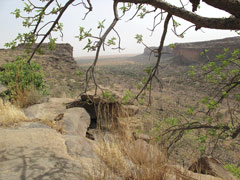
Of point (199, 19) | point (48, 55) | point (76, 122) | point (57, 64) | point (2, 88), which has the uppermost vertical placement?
point (48, 55)

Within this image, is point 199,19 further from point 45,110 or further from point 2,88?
point 2,88

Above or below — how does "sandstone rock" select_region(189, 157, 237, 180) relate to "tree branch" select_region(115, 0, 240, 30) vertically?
below

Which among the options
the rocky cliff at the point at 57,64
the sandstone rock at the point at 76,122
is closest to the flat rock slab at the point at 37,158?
the sandstone rock at the point at 76,122

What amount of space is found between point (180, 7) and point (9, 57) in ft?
61.0

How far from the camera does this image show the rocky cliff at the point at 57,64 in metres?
17.0

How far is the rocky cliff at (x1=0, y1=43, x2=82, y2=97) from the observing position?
17.0 m

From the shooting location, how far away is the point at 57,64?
22500 millimetres

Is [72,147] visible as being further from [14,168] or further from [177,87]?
[177,87]

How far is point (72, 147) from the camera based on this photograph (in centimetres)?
323

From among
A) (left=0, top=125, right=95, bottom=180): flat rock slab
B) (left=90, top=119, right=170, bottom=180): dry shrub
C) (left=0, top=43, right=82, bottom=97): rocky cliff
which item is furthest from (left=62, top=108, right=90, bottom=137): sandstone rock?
(left=0, top=43, right=82, bottom=97): rocky cliff

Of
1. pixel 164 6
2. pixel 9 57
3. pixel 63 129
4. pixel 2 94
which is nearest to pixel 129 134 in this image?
pixel 164 6

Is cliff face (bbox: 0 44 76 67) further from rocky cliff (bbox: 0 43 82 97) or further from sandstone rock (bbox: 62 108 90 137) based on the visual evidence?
sandstone rock (bbox: 62 108 90 137)

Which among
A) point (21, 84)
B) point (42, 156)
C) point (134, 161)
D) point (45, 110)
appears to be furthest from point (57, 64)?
point (134, 161)

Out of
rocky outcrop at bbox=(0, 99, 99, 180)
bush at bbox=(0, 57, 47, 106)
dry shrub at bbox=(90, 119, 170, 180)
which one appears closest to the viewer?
dry shrub at bbox=(90, 119, 170, 180)
